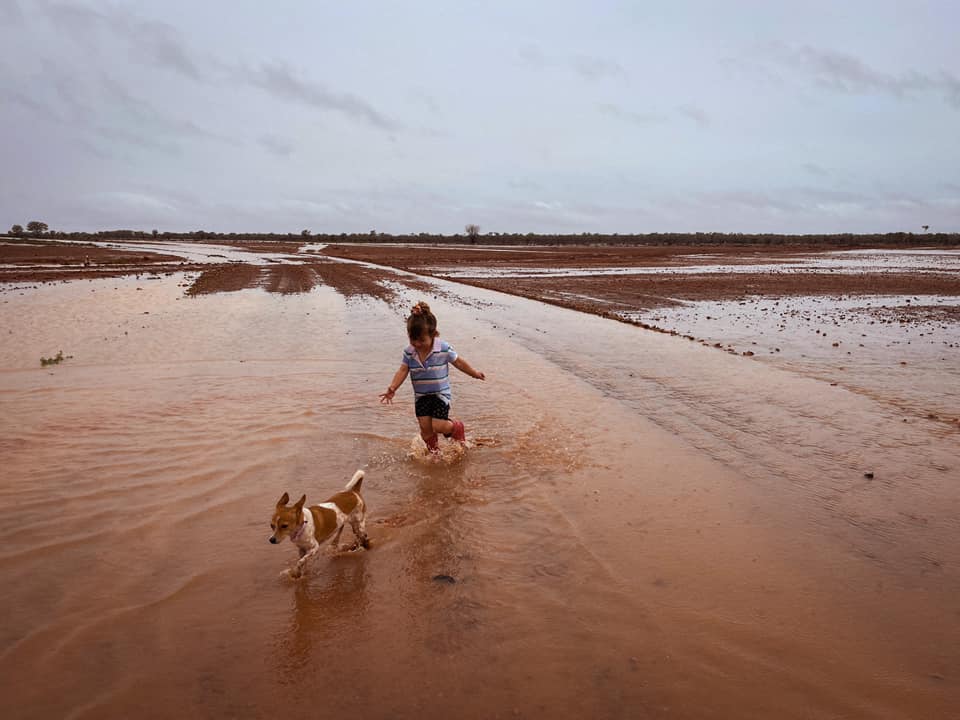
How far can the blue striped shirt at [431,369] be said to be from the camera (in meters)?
6.94

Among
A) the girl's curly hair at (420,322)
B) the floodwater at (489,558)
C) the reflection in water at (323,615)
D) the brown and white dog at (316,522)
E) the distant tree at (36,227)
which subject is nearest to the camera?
the floodwater at (489,558)

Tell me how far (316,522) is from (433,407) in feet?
8.49

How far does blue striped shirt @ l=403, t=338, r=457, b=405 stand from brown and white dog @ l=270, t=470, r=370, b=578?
1957 millimetres

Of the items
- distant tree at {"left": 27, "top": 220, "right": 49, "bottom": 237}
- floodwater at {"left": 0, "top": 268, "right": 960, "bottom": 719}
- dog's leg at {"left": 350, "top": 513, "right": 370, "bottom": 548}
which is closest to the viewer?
floodwater at {"left": 0, "top": 268, "right": 960, "bottom": 719}

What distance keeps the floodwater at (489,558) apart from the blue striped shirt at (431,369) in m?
0.91

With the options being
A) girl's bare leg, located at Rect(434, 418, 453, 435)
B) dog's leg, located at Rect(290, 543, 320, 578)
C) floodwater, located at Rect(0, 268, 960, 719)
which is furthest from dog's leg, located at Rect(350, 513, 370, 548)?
girl's bare leg, located at Rect(434, 418, 453, 435)

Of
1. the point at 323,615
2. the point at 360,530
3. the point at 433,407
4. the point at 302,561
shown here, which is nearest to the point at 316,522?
the point at 302,561

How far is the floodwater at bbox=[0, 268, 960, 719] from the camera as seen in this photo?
11.5 feet

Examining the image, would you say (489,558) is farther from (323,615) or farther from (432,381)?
(432,381)

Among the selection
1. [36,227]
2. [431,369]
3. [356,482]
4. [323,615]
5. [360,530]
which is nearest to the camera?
[323,615]

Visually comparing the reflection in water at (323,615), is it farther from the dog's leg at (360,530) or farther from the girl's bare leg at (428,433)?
the girl's bare leg at (428,433)

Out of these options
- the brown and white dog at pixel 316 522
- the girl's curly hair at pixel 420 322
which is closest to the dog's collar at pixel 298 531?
the brown and white dog at pixel 316 522

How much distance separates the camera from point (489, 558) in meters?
4.92

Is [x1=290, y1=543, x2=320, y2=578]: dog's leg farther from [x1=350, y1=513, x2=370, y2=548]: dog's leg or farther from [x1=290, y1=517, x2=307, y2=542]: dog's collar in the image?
[x1=350, y1=513, x2=370, y2=548]: dog's leg
